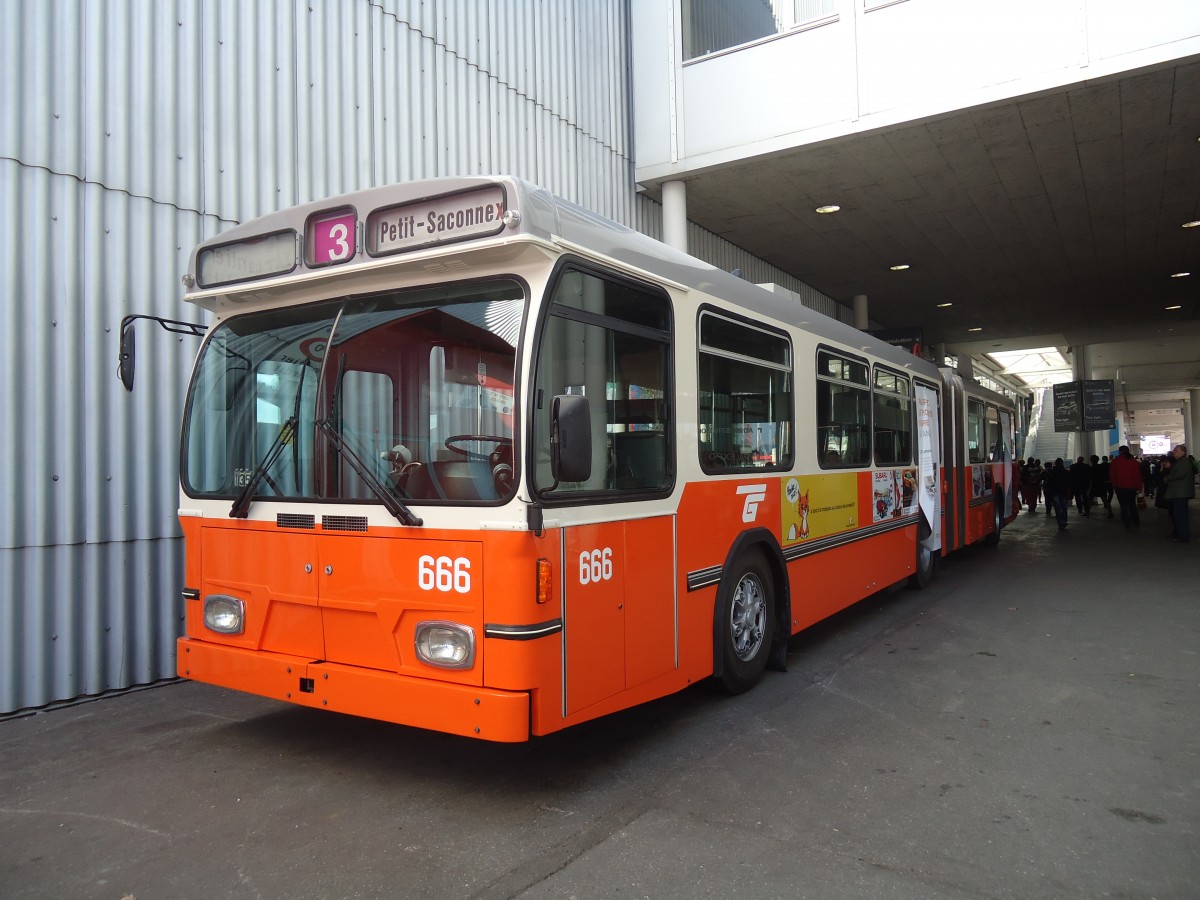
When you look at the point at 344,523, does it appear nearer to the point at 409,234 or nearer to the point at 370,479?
the point at 370,479

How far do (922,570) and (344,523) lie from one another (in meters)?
7.96

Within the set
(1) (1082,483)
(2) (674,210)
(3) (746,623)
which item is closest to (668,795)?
(3) (746,623)

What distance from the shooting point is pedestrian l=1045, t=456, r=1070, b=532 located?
1872cm

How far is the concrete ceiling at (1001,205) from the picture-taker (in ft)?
32.7

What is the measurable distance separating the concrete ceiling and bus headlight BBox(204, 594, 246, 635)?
29.2ft

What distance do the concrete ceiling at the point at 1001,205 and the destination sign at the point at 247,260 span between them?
8023mm

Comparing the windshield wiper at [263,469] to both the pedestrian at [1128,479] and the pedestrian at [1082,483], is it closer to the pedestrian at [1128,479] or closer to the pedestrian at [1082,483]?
the pedestrian at [1128,479]

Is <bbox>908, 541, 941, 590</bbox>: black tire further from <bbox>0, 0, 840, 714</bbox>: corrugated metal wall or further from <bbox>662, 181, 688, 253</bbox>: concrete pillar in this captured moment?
<bbox>0, 0, 840, 714</bbox>: corrugated metal wall

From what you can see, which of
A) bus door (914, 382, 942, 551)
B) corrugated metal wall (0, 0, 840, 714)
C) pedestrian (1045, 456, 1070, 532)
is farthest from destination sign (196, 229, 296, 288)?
pedestrian (1045, 456, 1070, 532)

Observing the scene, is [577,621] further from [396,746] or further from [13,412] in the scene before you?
[13,412]

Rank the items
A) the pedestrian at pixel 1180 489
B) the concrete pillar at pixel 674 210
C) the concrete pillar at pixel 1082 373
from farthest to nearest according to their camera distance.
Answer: the concrete pillar at pixel 1082 373 → the pedestrian at pixel 1180 489 → the concrete pillar at pixel 674 210

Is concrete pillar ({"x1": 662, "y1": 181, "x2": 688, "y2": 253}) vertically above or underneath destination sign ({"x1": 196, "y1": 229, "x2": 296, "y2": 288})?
above

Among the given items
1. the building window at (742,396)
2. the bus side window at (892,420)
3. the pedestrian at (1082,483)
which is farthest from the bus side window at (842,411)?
the pedestrian at (1082,483)

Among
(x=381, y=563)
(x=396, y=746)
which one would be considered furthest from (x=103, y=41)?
(x=396, y=746)
